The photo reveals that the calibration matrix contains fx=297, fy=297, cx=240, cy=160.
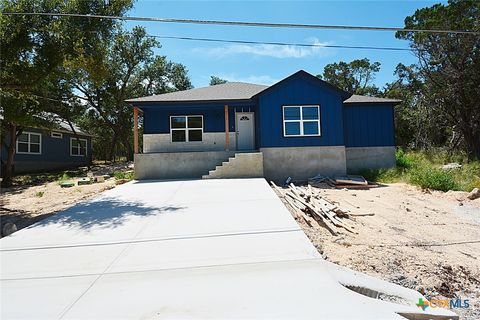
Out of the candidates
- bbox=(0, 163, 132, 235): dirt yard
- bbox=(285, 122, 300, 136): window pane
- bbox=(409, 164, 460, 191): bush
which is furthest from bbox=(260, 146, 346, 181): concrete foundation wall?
bbox=(0, 163, 132, 235): dirt yard

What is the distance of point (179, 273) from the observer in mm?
3898

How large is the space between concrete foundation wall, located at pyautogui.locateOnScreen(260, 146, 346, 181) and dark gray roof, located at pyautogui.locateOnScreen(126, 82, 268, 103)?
132 inches

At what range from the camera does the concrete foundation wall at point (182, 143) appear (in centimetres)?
1577

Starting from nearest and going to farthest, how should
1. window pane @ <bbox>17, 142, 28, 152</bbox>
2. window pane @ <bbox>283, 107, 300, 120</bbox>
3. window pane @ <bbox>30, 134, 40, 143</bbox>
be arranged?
1. window pane @ <bbox>283, 107, 300, 120</bbox>
2. window pane @ <bbox>17, 142, 28, 152</bbox>
3. window pane @ <bbox>30, 134, 40, 143</bbox>

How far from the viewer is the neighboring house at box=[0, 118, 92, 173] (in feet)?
73.7

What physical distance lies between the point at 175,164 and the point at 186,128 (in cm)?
264

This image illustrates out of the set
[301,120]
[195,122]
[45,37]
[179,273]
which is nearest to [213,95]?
[195,122]

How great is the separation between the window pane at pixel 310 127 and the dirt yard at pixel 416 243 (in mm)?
4354

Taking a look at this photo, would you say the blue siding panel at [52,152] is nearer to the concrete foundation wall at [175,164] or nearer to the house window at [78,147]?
the house window at [78,147]

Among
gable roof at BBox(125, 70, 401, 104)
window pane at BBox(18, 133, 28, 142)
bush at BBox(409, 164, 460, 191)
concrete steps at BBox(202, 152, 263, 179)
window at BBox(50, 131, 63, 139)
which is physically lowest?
bush at BBox(409, 164, 460, 191)

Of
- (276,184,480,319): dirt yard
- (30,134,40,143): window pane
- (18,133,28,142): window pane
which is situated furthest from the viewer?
(30,134,40,143): window pane

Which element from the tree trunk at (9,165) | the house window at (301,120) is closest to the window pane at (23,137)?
the tree trunk at (9,165)

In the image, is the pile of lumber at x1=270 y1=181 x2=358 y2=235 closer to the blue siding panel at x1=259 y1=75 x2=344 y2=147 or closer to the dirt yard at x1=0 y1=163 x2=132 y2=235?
the blue siding panel at x1=259 y1=75 x2=344 y2=147

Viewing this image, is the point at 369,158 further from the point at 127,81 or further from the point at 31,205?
the point at 127,81
